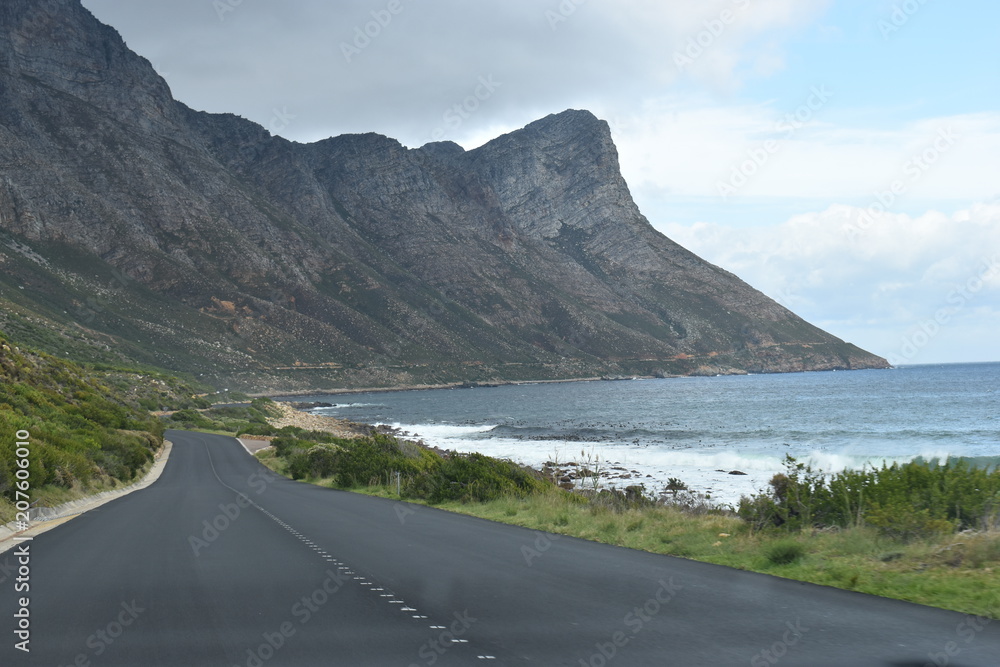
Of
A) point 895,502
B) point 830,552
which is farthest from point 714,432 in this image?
point 830,552

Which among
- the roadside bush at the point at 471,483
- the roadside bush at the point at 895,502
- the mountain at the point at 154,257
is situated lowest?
the roadside bush at the point at 471,483

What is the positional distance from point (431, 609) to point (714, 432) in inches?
2346

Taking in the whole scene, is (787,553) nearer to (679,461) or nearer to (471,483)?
(471,483)

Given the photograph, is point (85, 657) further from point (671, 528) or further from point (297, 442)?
point (297, 442)

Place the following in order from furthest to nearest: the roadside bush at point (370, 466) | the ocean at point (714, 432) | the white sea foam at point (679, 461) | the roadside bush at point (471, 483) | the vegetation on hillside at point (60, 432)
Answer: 1. the ocean at point (714, 432)
2. the white sea foam at point (679, 461)
3. the roadside bush at point (370, 466)
4. the roadside bush at point (471, 483)
5. the vegetation on hillside at point (60, 432)

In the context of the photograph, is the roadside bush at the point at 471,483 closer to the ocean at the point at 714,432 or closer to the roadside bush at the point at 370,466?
the ocean at the point at 714,432

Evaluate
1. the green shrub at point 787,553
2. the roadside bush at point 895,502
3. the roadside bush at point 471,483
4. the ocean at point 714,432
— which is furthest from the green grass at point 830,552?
the ocean at point 714,432

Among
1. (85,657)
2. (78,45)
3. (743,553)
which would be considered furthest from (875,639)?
(78,45)

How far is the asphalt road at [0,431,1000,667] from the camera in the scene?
680 centimetres

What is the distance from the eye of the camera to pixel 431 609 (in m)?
8.63

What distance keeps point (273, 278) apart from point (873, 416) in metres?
127

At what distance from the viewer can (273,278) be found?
166 m

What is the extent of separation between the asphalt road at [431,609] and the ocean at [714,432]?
40.6 feet

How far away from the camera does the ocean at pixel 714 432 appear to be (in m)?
43.6
